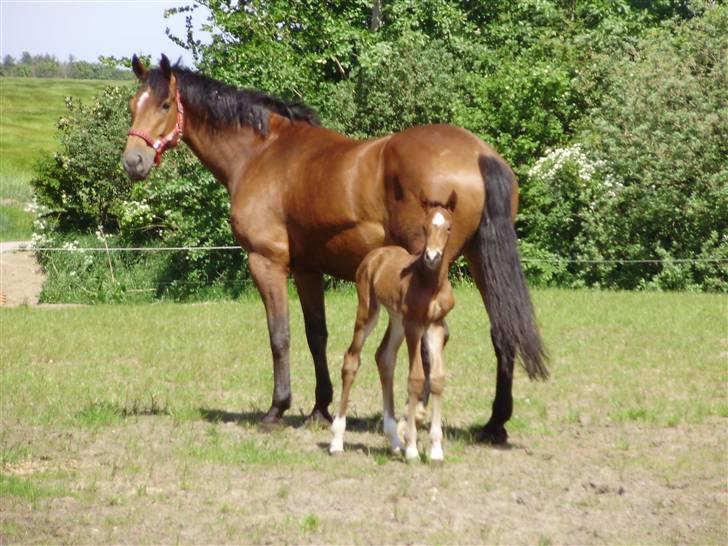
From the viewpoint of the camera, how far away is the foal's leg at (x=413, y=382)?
25.3 ft

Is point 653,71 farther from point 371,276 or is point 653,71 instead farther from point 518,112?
point 371,276

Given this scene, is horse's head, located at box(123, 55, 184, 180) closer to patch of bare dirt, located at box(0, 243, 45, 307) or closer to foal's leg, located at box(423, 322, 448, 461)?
foal's leg, located at box(423, 322, 448, 461)

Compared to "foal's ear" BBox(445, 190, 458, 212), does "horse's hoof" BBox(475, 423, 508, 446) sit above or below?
below

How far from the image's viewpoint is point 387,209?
8438 mm

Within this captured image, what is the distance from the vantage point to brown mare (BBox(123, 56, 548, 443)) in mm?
8086

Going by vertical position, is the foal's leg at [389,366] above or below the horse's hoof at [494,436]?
above

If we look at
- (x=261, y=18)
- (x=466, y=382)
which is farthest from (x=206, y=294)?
(x=466, y=382)

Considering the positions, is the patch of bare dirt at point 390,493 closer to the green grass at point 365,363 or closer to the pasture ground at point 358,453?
the pasture ground at point 358,453

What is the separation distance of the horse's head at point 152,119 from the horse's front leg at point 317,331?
1.55 metres

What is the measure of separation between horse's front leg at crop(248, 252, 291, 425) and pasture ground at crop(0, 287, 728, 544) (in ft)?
0.80

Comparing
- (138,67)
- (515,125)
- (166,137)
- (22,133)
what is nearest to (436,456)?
(166,137)

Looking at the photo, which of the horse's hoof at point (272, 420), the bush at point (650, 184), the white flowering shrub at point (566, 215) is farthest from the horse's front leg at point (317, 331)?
the white flowering shrub at point (566, 215)

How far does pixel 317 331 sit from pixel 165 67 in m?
2.49

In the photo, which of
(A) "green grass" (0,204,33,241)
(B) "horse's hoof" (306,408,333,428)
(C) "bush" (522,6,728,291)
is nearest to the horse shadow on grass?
(B) "horse's hoof" (306,408,333,428)
